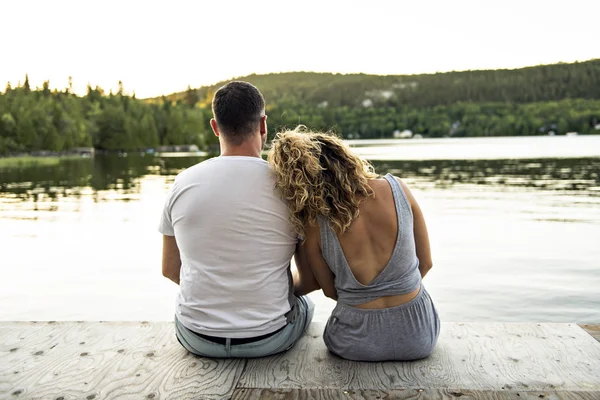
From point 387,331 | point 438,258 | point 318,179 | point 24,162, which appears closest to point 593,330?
point 387,331

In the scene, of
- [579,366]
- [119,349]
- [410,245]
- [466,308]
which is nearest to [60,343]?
[119,349]

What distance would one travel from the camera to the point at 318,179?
307 centimetres

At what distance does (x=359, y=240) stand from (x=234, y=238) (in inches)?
24.8

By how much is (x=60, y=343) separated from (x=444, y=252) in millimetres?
9288

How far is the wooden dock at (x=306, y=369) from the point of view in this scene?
2.99 metres

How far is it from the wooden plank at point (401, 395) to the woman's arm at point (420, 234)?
0.78m

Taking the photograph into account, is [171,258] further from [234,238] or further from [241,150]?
[241,150]

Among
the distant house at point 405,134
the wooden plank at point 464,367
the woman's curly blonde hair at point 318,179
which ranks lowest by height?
the distant house at point 405,134

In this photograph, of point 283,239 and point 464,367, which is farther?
point 464,367

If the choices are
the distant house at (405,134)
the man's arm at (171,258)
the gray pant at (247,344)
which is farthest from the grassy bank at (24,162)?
the distant house at (405,134)

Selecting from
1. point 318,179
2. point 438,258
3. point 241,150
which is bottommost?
point 438,258

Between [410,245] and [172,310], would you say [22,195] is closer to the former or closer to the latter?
[172,310]

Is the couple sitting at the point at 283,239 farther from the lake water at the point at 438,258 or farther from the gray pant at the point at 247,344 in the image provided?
the lake water at the point at 438,258

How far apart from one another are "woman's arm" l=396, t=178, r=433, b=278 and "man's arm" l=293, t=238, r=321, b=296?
0.61 metres
